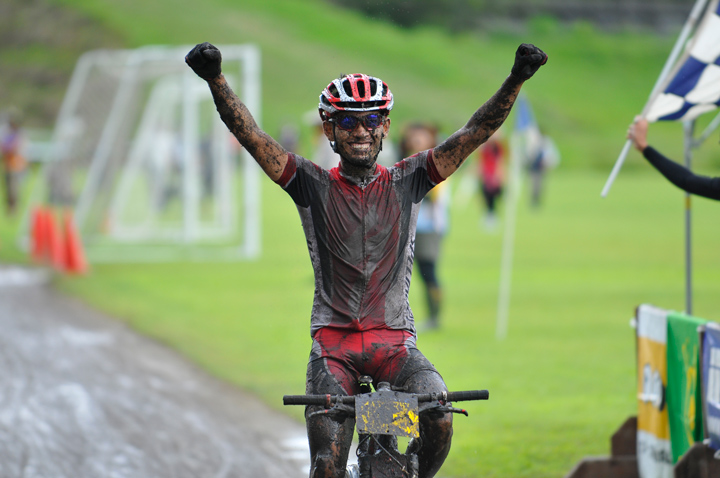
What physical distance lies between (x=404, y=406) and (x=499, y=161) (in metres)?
26.7

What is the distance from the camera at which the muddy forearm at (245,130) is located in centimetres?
442

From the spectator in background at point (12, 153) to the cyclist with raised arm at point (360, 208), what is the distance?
24333mm

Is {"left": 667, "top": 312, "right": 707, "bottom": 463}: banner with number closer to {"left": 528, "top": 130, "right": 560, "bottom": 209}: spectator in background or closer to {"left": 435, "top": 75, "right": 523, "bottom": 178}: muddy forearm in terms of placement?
{"left": 435, "top": 75, "right": 523, "bottom": 178}: muddy forearm

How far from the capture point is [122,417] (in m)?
8.24

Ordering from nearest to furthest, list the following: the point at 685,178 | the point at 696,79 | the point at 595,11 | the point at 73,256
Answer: the point at 685,178 → the point at 696,79 → the point at 73,256 → the point at 595,11

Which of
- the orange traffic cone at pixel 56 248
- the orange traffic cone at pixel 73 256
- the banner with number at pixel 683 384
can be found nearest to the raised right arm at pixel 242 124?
the banner with number at pixel 683 384

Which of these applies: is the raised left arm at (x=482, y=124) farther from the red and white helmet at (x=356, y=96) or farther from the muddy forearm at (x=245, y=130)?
the muddy forearm at (x=245, y=130)

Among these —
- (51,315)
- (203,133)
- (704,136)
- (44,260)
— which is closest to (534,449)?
(704,136)

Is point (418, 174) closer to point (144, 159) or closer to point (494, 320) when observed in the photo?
point (494, 320)

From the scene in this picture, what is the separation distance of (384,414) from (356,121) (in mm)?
1266

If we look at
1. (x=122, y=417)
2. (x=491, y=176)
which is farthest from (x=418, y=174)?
(x=491, y=176)

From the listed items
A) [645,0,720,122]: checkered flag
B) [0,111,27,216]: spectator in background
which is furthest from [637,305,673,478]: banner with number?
[0,111,27,216]: spectator in background

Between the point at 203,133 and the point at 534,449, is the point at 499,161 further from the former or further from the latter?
the point at 534,449

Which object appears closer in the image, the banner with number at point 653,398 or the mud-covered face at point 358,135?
the mud-covered face at point 358,135
